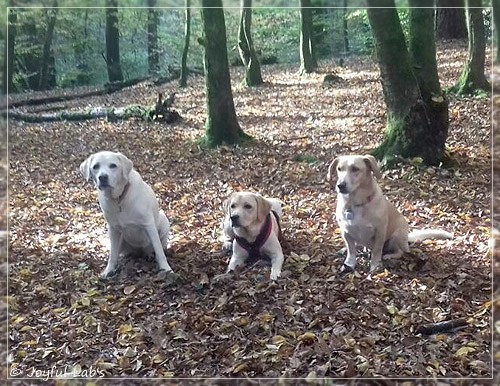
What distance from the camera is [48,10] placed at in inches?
117

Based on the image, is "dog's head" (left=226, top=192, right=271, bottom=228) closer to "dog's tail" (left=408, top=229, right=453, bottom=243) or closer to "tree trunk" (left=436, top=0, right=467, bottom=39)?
"dog's tail" (left=408, top=229, right=453, bottom=243)

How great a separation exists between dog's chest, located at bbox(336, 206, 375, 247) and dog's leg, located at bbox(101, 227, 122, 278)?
102cm

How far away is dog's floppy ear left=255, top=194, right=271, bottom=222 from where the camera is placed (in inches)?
123

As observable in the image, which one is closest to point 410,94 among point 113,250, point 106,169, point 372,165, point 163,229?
point 372,165

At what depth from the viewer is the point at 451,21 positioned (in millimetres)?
2902

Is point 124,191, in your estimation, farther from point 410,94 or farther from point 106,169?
point 410,94

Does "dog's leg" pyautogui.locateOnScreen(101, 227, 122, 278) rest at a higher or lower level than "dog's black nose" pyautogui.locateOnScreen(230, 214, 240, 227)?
lower

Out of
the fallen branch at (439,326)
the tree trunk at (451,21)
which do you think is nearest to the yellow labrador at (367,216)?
the fallen branch at (439,326)

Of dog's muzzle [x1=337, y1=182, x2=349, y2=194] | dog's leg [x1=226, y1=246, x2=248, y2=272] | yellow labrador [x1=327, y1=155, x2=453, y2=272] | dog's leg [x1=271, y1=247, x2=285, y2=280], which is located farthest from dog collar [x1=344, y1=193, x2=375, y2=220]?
dog's leg [x1=226, y1=246, x2=248, y2=272]

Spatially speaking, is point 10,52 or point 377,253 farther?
point 377,253

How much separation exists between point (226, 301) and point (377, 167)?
898 mm

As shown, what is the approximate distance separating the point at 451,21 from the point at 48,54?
1733 mm

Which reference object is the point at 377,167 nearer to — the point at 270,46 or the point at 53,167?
the point at 270,46

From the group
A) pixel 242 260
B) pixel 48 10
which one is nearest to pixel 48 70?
pixel 48 10
